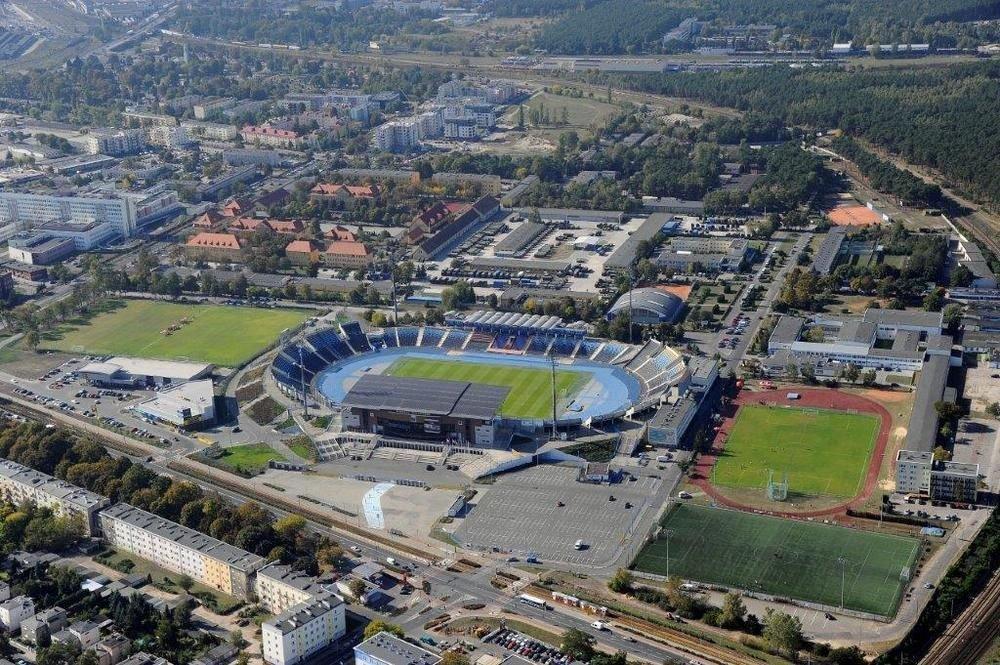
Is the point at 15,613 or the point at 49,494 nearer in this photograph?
the point at 15,613

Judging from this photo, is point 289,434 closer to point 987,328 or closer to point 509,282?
point 509,282

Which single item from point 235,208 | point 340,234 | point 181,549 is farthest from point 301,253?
point 181,549

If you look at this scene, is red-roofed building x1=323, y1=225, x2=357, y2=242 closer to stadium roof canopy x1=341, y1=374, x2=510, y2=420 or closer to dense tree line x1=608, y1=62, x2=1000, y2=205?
stadium roof canopy x1=341, y1=374, x2=510, y2=420

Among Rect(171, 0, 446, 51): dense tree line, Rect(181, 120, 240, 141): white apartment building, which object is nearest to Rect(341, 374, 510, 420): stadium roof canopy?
Rect(181, 120, 240, 141): white apartment building

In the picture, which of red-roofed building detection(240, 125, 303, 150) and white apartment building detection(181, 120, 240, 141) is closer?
red-roofed building detection(240, 125, 303, 150)

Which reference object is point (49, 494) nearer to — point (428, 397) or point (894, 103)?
point (428, 397)

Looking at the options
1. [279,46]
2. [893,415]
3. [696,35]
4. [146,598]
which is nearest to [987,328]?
[893,415]
